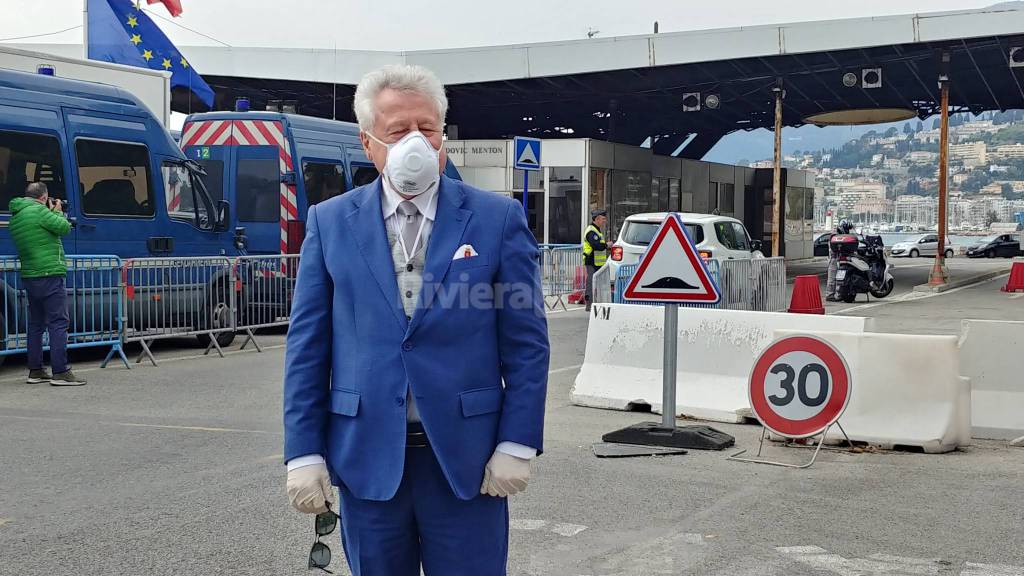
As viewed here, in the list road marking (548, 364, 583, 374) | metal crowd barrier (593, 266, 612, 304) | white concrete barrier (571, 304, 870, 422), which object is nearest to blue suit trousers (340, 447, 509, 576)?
white concrete barrier (571, 304, 870, 422)

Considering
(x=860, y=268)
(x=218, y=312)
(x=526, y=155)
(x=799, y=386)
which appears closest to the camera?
(x=799, y=386)

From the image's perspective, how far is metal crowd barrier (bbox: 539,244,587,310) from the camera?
23.4 m

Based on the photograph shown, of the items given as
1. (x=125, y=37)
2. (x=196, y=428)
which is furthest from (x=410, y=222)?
(x=125, y=37)

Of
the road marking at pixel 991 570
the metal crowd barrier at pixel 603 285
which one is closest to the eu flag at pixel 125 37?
the metal crowd barrier at pixel 603 285

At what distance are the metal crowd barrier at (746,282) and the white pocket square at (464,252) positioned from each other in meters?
12.8

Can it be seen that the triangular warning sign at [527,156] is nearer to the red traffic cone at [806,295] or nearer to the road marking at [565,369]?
the red traffic cone at [806,295]

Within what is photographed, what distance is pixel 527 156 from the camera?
1934cm

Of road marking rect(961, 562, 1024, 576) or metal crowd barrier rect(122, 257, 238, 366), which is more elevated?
metal crowd barrier rect(122, 257, 238, 366)

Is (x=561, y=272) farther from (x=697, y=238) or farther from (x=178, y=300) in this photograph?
(x=178, y=300)

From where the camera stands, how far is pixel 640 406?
9.98 metres

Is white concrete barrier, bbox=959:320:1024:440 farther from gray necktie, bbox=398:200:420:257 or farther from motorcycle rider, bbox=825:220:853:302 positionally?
motorcycle rider, bbox=825:220:853:302

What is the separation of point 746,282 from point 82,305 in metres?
9.47

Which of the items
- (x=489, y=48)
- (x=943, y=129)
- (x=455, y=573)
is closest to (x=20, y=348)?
(x=455, y=573)

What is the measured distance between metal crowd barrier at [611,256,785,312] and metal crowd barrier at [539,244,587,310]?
5.16 metres
